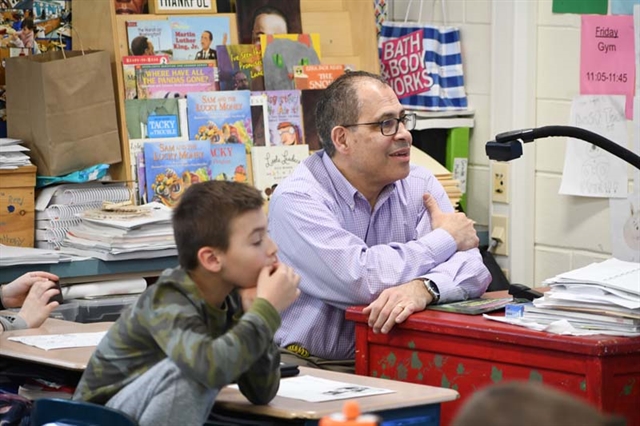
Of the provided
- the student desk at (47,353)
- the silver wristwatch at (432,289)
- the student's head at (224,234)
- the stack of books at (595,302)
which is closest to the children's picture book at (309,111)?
the silver wristwatch at (432,289)

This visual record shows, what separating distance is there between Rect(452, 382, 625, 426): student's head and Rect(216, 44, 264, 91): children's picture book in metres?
3.22

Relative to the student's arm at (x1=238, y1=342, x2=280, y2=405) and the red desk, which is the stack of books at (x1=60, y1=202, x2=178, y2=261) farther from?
the student's arm at (x1=238, y1=342, x2=280, y2=405)

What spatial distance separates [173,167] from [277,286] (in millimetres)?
1869

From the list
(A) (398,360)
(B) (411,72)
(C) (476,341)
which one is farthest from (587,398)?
(B) (411,72)

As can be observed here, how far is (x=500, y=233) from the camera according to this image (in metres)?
4.29

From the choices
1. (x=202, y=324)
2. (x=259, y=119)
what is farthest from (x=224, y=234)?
(x=259, y=119)

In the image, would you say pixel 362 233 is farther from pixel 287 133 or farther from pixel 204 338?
pixel 204 338

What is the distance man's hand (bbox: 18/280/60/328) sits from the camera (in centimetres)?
302

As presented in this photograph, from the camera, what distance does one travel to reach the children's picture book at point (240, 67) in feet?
13.4

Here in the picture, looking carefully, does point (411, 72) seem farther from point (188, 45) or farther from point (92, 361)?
point (92, 361)

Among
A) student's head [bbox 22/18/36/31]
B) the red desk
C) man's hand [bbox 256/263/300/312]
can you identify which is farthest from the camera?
student's head [bbox 22/18/36/31]

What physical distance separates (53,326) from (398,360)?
886 millimetres

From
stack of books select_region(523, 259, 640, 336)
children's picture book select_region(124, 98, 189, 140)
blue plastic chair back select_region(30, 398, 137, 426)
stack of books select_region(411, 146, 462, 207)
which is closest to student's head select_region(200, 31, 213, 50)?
children's picture book select_region(124, 98, 189, 140)

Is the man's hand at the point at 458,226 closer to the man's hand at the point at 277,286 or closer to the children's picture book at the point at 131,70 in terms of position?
the man's hand at the point at 277,286
